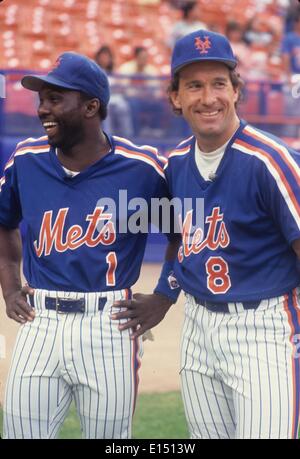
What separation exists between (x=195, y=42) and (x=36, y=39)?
1182 cm

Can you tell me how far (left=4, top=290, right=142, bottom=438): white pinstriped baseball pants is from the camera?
9.97 feet

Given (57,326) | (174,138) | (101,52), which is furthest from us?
(101,52)

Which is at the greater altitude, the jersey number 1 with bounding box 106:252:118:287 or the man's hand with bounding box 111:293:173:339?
the jersey number 1 with bounding box 106:252:118:287

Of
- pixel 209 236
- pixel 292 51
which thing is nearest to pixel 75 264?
pixel 209 236

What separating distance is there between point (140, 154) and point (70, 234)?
0.42 m

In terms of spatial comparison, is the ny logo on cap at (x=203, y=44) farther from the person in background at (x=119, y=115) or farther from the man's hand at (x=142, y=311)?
the person in background at (x=119, y=115)

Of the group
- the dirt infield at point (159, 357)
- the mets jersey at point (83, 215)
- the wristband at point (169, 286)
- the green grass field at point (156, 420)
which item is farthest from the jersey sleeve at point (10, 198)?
the dirt infield at point (159, 357)

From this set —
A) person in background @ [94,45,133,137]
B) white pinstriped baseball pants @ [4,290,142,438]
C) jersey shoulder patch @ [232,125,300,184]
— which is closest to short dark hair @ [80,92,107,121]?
jersey shoulder patch @ [232,125,300,184]

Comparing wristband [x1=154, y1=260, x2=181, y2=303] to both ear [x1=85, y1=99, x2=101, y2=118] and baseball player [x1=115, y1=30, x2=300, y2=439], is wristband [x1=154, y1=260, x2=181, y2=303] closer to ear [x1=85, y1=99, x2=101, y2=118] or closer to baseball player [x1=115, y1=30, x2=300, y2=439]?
baseball player [x1=115, y1=30, x2=300, y2=439]

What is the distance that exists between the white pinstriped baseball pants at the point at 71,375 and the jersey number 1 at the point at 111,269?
0.04m

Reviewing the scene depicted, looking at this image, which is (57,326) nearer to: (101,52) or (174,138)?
(174,138)

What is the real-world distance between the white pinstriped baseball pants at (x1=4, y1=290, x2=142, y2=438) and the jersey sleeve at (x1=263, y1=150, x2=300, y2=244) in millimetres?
693

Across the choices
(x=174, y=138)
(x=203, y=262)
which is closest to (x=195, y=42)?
(x=203, y=262)

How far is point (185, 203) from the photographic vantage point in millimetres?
3096
